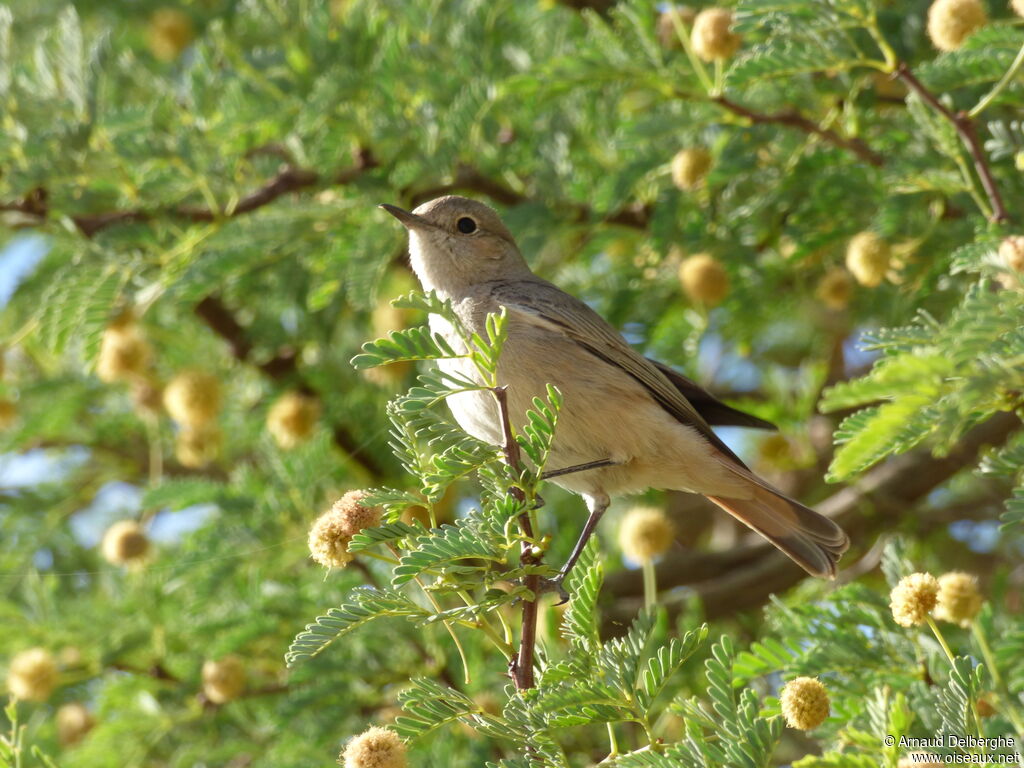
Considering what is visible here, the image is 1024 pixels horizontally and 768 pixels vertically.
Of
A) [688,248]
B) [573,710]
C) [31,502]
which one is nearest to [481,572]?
[573,710]

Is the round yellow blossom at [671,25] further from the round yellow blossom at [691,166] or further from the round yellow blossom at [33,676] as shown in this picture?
the round yellow blossom at [33,676]

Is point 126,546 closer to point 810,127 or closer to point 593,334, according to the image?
point 593,334

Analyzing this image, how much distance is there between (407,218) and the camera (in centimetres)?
411

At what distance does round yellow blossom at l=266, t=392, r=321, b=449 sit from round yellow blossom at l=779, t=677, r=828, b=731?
298 cm

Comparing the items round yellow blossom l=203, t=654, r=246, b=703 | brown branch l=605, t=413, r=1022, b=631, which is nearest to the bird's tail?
brown branch l=605, t=413, r=1022, b=631

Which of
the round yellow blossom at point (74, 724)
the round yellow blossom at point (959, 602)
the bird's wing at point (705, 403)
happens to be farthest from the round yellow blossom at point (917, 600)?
the round yellow blossom at point (74, 724)

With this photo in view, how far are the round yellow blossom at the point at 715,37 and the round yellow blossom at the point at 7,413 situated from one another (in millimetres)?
3491

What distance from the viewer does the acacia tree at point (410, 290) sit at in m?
3.40

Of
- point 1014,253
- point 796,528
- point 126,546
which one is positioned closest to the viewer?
point 1014,253

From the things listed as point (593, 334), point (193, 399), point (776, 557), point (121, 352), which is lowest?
point (776, 557)

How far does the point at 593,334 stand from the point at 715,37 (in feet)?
3.41

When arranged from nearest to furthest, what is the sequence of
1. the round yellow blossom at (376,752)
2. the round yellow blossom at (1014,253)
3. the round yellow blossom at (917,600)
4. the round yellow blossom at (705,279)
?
the round yellow blossom at (376,752), the round yellow blossom at (917,600), the round yellow blossom at (1014,253), the round yellow blossom at (705,279)

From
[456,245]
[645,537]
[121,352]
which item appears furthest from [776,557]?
[121,352]

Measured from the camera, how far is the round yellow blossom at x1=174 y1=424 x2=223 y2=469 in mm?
5004
